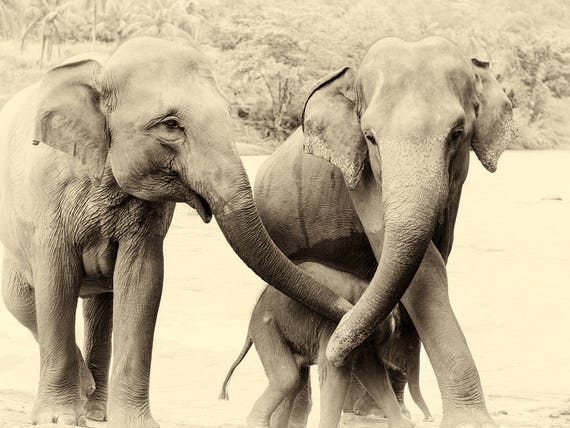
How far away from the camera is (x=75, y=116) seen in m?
6.17

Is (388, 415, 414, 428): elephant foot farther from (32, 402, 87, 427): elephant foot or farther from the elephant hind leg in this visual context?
the elephant hind leg

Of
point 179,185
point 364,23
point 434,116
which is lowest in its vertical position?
point 364,23

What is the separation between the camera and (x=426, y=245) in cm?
573

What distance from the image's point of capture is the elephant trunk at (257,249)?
19.2 feet

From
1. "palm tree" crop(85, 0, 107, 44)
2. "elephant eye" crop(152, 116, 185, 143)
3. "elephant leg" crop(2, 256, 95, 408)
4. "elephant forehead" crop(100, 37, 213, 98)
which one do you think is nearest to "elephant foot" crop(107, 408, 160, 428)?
"elephant leg" crop(2, 256, 95, 408)

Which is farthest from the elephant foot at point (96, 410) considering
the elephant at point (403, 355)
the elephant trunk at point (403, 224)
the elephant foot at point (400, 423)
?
the elephant trunk at point (403, 224)

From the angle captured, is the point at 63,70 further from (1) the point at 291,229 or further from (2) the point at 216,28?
(2) the point at 216,28

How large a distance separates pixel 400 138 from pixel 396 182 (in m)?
0.19

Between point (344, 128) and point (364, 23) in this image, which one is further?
point (364, 23)

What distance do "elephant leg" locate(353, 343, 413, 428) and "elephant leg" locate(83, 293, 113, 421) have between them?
1584mm

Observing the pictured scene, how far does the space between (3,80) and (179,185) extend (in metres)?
21.9

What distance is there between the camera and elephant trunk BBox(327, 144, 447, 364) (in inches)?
224

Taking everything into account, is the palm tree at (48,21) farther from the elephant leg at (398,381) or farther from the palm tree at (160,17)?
the elephant leg at (398,381)

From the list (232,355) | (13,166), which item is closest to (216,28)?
(232,355)
